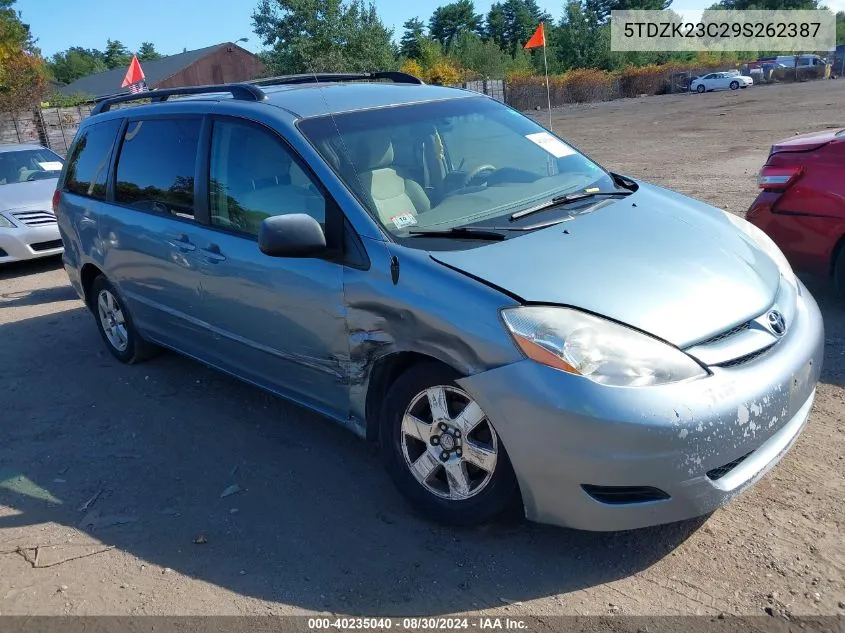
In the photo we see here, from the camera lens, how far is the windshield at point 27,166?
10484mm

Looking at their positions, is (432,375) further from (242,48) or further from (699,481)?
(242,48)

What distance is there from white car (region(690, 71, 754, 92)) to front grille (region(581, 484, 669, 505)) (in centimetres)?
5441

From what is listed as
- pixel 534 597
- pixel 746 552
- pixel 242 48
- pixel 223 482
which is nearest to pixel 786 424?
pixel 746 552

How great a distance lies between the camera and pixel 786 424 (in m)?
2.95

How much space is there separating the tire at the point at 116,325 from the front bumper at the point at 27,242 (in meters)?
4.03

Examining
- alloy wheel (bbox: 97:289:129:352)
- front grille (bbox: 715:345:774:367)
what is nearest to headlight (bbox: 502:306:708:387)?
front grille (bbox: 715:345:774:367)

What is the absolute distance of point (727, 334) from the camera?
284cm

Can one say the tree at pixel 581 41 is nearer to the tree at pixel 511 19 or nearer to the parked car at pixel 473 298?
the tree at pixel 511 19

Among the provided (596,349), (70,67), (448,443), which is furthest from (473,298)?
(70,67)

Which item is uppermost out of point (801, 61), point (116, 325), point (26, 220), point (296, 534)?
point (26, 220)

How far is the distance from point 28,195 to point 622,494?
30.9 ft

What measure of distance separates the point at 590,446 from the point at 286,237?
62.1 inches

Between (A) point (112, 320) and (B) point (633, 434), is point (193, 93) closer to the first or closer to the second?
(A) point (112, 320)

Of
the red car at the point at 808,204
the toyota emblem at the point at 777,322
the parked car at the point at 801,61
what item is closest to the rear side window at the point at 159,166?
the toyota emblem at the point at 777,322
